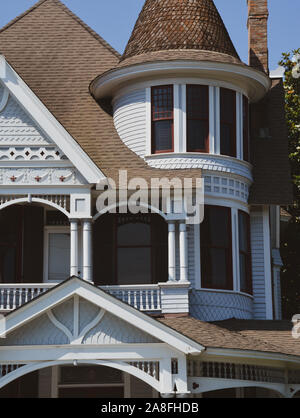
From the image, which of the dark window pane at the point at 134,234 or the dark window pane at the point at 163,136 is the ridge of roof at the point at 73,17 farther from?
the dark window pane at the point at 134,234

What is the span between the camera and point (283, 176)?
97.2 feet

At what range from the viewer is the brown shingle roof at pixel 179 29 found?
96.1ft

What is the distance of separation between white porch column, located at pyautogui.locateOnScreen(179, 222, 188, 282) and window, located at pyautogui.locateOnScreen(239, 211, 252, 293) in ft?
9.11

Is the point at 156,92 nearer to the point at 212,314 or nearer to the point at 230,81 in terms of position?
the point at 230,81

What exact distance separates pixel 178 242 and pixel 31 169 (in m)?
4.57

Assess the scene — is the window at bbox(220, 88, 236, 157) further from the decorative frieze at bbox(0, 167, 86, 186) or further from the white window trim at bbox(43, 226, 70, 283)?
the white window trim at bbox(43, 226, 70, 283)

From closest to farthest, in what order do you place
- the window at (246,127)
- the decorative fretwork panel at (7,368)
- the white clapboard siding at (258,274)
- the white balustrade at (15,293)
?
the decorative fretwork panel at (7,368)
the white balustrade at (15,293)
the white clapboard siding at (258,274)
the window at (246,127)

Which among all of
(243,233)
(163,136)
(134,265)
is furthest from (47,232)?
(243,233)

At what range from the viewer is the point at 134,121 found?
1136 inches

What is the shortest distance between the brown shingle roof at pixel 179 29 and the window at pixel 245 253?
508cm

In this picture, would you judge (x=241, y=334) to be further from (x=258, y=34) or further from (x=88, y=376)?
(x=258, y=34)

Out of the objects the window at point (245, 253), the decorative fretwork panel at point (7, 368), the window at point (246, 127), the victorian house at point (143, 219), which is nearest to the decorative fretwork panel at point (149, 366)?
the victorian house at point (143, 219)

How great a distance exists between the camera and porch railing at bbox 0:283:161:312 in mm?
25844

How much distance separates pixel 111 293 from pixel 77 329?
130 inches
